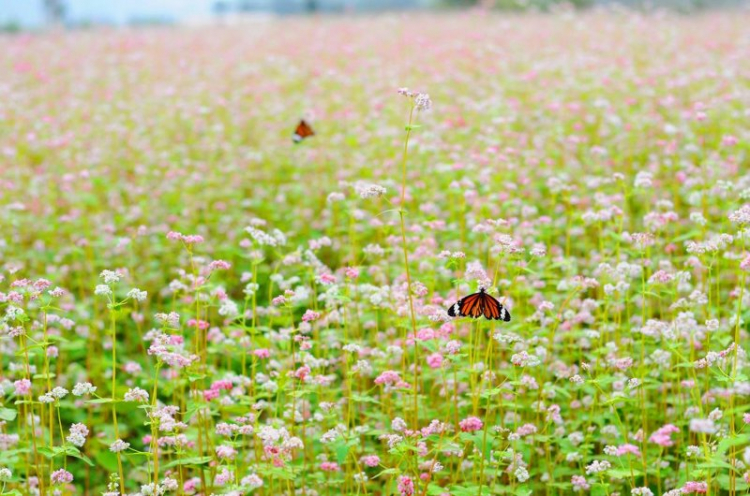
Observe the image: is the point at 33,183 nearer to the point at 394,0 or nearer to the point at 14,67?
the point at 14,67

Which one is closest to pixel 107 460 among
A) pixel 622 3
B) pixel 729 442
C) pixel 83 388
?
pixel 83 388

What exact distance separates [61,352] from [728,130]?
663cm

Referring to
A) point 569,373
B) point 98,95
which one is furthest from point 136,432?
point 98,95

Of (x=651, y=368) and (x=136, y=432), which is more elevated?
(x=651, y=368)

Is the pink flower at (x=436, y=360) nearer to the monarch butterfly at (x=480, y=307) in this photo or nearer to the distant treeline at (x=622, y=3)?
the monarch butterfly at (x=480, y=307)

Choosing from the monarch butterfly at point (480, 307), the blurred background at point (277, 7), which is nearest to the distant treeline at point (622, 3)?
the blurred background at point (277, 7)

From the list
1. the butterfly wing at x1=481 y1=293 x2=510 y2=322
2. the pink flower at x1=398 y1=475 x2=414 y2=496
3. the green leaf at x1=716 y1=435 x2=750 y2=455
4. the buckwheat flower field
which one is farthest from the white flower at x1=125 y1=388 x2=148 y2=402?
the green leaf at x1=716 y1=435 x2=750 y2=455

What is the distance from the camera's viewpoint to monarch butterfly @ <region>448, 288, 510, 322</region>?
3574 mm

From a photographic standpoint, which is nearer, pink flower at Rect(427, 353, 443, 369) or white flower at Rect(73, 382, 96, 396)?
white flower at Rect(73, 382, 96, 396)

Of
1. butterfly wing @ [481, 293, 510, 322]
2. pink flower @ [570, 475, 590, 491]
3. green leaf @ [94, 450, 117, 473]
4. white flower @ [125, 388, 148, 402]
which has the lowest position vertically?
green leaf @ [94, 450, 117, 473]

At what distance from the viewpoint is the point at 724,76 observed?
1020cm

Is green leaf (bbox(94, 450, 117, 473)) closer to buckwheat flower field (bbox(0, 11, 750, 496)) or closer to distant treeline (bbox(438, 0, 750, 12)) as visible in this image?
buckwheat flower field (bbox(0, 11, 750, 496))

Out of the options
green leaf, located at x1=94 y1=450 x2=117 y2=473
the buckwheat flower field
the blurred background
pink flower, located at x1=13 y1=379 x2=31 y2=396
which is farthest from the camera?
the blurred background

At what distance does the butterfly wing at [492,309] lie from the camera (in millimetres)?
3557
